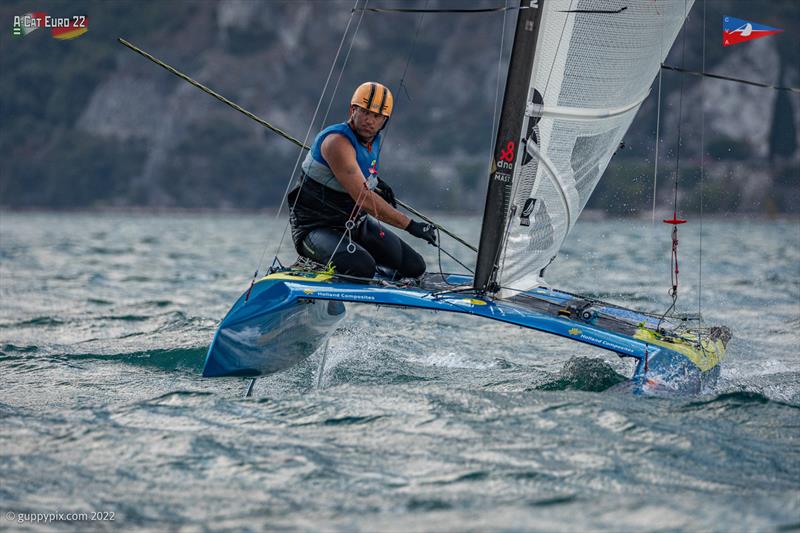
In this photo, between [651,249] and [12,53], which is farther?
[12,53]

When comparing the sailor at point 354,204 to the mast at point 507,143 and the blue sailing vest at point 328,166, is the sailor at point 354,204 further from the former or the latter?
the mast at point 507,143

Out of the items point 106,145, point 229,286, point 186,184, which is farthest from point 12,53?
point 229,286

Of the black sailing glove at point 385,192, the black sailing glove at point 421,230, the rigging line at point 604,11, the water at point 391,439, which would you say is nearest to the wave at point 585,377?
the water at point 391,439

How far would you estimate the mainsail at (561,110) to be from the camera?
4.82 m

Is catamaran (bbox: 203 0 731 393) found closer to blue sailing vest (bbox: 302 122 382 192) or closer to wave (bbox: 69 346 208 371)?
blue sailing vest (bbox: 302 122 382 192)

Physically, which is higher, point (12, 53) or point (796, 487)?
point (12, 53)

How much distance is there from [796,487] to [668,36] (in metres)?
2.81

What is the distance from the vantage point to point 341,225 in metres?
5.50

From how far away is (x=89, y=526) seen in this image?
292 cm

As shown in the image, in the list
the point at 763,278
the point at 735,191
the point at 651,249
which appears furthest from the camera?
the point at 735,191

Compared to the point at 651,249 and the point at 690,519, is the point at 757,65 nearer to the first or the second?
the point at 651,249

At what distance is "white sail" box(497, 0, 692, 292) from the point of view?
4.82 meters

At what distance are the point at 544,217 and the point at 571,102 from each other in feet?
2.06

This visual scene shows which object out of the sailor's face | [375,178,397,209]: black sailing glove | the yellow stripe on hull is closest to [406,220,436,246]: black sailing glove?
[375,178,397,209]: black sailing glove
